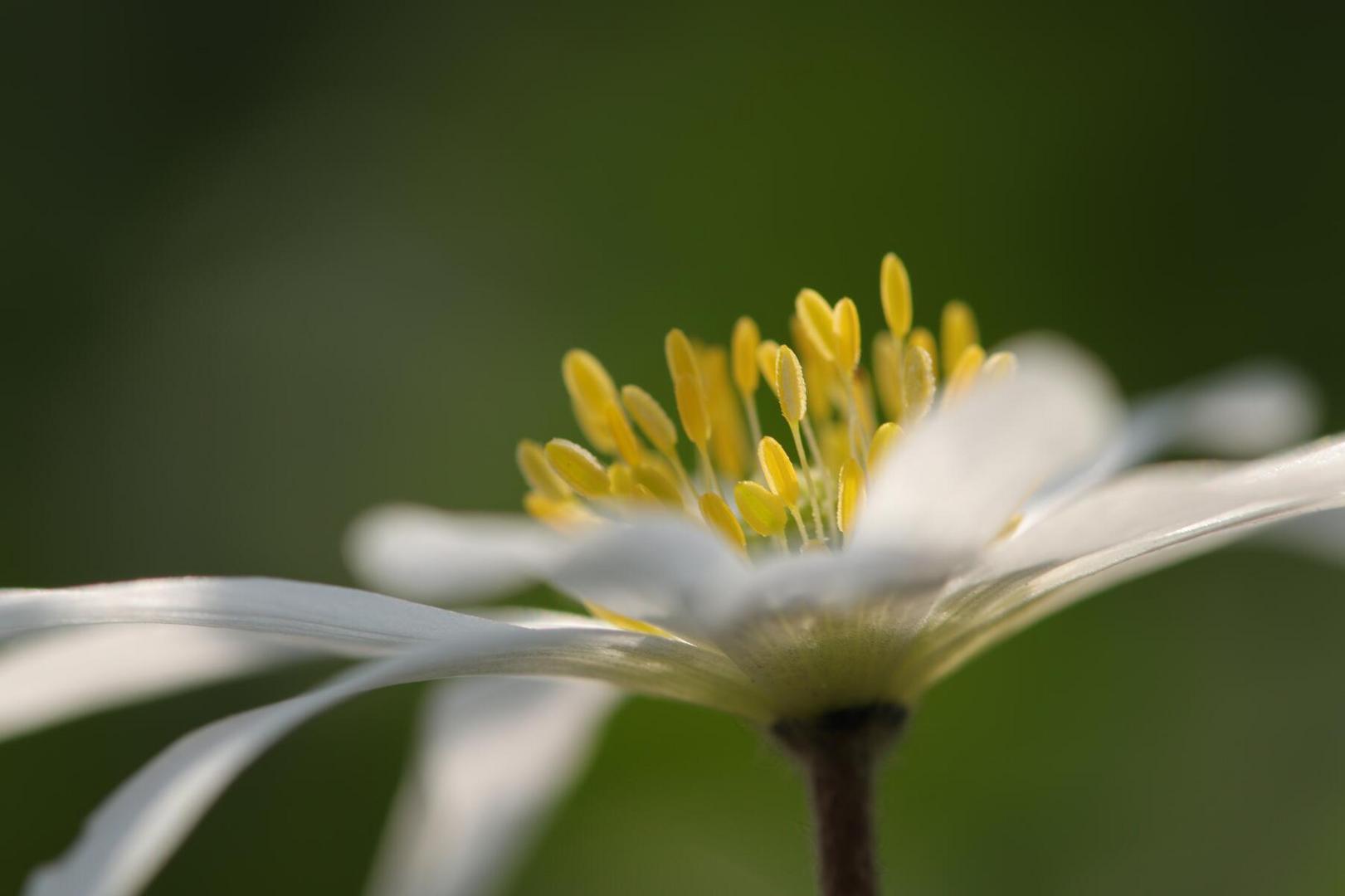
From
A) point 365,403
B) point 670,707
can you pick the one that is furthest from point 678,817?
point 365,403

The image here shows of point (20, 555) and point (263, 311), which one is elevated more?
point (263, 311)

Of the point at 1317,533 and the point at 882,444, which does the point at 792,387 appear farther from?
the point at 1317,533

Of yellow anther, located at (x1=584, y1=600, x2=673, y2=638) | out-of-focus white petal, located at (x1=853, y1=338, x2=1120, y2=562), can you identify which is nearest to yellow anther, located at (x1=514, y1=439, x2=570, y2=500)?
yellow anther, located at (x1=584, y1=600, x2=673, y2=638)

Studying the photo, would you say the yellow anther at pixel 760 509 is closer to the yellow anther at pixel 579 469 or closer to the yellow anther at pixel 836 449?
the yellow anther at pixel 579 469

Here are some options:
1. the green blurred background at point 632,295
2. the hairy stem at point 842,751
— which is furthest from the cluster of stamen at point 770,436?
the green blurred background at point 632,295

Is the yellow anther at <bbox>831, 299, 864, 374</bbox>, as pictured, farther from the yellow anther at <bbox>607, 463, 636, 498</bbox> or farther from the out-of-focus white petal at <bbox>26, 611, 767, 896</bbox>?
the out-of-focus white petal at <bbox>26, 611, 767, 896</bbox>

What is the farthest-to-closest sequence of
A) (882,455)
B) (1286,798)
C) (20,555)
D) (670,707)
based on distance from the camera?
(20,555) < (670,707) < (1286,798) < (882,455)

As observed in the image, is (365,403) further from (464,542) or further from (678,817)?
(464,542)
